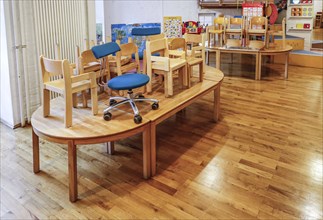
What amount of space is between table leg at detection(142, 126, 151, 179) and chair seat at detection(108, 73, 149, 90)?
0.42 meters

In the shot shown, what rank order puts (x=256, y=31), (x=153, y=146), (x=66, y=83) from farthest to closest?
(x=256, y=31) < (x=153, y=146) < (x=66, y=83)

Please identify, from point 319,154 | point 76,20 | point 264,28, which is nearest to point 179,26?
point 264,28

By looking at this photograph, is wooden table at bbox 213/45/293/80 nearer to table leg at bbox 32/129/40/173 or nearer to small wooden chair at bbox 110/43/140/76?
small wooden chair at bbox 110/43/140/76

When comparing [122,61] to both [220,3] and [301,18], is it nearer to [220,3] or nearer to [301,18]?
[220,3]

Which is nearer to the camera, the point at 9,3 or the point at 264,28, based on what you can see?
the point at 9,3

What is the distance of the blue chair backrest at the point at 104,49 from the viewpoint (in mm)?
2760

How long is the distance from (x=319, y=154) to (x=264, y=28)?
13.6 feet

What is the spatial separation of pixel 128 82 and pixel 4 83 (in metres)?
1.97

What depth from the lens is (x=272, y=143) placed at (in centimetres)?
353

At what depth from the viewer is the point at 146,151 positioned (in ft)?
8.98

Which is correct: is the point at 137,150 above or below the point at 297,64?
below

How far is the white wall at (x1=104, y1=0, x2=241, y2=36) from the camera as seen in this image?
8.27 m

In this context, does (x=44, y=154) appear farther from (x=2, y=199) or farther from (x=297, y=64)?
(x=297, y=64)

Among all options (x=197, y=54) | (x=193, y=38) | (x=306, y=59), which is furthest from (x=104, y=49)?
(x=306, y=59)
